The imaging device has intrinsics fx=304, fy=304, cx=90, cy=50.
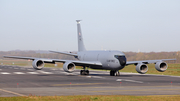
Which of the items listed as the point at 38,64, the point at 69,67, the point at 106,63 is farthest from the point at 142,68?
the point at 38,64

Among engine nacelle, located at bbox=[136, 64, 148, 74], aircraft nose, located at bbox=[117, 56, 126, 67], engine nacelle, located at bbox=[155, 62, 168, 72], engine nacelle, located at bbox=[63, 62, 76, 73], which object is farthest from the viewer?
engine nacelle, located at bbox=[155, 62, 168, 72]

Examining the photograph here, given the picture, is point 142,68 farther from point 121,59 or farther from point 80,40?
point 80,40

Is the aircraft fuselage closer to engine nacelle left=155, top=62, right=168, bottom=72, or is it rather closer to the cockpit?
the cockpit

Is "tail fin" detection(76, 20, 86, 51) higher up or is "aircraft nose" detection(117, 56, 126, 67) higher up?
"tail fin" detection(76, 20, 86, 51)

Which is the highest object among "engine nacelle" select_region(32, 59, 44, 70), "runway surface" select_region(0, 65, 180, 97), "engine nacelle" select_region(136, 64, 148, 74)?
"engine nacelle" select_region(32, 59, 44, 70)

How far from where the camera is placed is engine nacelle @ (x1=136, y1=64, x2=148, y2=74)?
45844 millimetres

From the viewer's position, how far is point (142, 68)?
1842 inches

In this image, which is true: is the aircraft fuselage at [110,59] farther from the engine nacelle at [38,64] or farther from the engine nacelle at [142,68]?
the engine nacelle at [38,64]

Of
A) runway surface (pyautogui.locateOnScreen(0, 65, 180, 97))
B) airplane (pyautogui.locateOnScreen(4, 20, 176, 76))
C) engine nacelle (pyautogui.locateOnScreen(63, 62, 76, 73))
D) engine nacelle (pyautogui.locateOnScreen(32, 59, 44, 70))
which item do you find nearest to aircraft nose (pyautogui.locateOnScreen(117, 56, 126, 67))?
airplane (pyautogui.locateOnScreen(4, 20, 176, 76))

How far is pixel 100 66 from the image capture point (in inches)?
1922

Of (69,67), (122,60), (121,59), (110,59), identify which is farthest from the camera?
(110,59)

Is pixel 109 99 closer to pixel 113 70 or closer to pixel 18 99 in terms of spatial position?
pixel 18 99

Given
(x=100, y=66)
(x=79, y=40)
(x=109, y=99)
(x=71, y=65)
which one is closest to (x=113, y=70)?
(x=100, y=66)

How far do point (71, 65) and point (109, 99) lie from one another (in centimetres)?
2635
